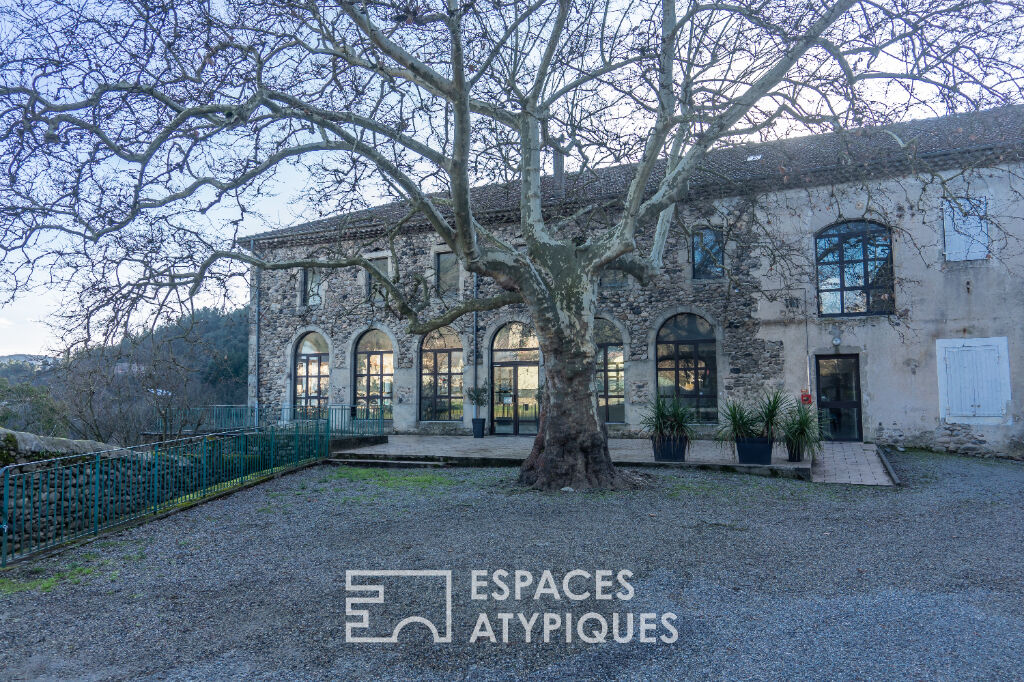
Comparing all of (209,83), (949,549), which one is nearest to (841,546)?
(949,549)

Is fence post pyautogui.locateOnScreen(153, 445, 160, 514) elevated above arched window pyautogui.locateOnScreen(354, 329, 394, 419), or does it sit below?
below

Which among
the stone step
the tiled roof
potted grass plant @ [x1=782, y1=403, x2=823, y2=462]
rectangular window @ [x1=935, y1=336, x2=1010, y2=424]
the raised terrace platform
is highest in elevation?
the tiled roof

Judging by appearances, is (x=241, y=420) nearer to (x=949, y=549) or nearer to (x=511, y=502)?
(x=511, y=502)

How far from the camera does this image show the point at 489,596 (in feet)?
13.3

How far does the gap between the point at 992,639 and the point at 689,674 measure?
1799 millimetres

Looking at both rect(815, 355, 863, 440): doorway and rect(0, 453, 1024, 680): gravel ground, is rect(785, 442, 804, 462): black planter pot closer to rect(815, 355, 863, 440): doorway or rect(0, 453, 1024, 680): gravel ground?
rect(0, 453, 1024, 680): gravel ground

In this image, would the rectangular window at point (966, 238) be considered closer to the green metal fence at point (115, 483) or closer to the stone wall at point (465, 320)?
the stone wall at point (465, 320)

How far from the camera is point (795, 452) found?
31.8ft

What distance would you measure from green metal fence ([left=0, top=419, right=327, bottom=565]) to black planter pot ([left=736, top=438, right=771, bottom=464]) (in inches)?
292

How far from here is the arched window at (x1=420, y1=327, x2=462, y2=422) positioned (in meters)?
16.7

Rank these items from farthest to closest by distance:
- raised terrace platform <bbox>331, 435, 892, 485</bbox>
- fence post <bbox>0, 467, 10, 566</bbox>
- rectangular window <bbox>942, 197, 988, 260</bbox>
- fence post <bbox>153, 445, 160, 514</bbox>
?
rectangular window <bbox>942, 197, 988, 260</bbox> → raised terrace platform <bbox>331, 435, 892, 485</bbox> → fence post <bbox>153, 445, 160, 514</bbox> → fence post <bbox>0, 467, 10, 566</bbox>

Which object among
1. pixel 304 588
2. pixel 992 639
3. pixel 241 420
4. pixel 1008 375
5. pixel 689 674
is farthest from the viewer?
pixel 241 420

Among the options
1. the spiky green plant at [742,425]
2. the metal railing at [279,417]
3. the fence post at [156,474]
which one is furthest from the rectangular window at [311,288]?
the spiky green plant at [742,425]

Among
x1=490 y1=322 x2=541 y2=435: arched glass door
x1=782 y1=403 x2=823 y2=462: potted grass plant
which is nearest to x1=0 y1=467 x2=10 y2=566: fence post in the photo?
x1=782 y1=403 x2=823 y2=462: potted grass plant
